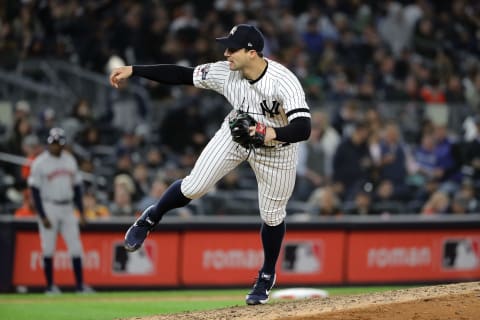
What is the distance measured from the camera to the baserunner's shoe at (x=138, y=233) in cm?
861

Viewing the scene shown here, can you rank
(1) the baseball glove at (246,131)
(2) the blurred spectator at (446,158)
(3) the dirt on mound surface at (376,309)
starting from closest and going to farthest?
(1) the baseball glove at (246,131), (3) the dirt on mound surface at (376,309), (2) the blurred spectator at (446,158)

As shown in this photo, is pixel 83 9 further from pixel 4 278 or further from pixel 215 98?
pixel 4 278

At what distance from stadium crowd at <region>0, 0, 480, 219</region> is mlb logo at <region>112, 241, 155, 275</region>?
1.94ft

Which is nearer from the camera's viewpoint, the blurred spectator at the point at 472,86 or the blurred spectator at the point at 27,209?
the blurred spectator at the point at 27,209

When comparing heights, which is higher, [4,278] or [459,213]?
[459,213]

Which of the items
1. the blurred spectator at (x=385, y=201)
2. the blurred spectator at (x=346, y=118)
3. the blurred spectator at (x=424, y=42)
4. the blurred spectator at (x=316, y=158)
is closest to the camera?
the blurred spectator at (x=385, y=201)

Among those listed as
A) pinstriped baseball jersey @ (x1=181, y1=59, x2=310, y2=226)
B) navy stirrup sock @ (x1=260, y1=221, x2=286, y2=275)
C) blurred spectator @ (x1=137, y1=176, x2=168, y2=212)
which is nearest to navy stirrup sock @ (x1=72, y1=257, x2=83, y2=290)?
blurred spectator @ (x1=137, y1=176, x2=168, y2=212)

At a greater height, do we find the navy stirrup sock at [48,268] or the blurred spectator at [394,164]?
the blurred spectator at [394,164]

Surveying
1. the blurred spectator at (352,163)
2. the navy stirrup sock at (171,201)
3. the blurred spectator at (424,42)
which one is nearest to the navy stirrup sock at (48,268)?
the blurred spectator at (352,163)

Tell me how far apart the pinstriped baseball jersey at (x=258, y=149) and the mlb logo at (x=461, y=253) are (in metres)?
7.45

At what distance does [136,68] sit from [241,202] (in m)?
8.05

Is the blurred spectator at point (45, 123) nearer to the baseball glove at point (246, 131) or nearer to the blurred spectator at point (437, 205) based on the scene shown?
the blurred spectator at point (437, 205)

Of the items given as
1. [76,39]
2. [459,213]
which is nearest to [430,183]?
[459,213]

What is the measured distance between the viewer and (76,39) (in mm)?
17500
